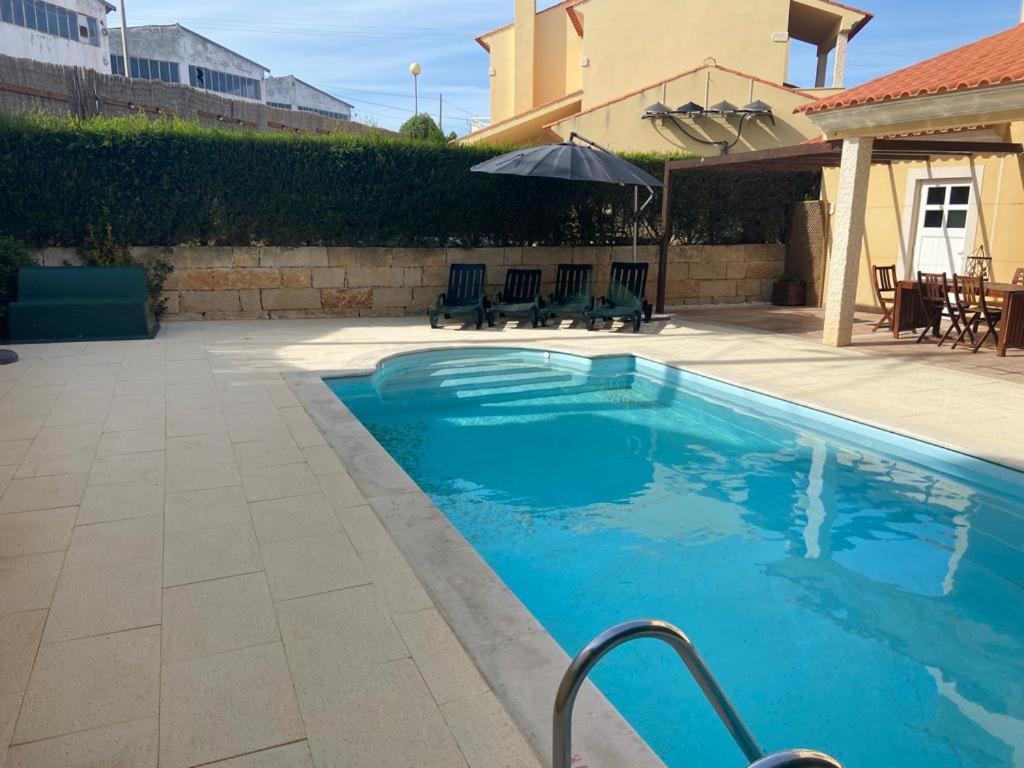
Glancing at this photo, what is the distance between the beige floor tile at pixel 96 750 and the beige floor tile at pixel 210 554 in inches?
40.1

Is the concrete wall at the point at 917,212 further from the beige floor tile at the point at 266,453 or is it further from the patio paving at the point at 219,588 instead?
the beige floor tile at the point at 266,453

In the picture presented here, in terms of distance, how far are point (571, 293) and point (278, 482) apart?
8417mm

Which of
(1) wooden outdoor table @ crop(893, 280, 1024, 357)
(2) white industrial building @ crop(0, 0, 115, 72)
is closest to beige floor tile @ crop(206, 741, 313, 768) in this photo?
(1) wooden outdoor table @ crop(893, 280, 1024, 357)

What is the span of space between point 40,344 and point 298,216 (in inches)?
165

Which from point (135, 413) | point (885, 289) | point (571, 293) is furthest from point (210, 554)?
point (885, 289)

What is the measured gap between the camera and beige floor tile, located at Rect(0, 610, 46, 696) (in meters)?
2.56

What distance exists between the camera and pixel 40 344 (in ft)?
29.8

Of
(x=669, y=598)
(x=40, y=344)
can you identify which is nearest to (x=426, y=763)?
(x=669, y=598)

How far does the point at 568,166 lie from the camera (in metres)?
10.0

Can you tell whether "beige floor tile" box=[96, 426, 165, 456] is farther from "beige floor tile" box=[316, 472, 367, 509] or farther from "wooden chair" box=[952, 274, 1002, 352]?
"wooden chair" box=[952, 274, 1002, 352]

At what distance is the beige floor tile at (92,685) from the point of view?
2354 millimetres

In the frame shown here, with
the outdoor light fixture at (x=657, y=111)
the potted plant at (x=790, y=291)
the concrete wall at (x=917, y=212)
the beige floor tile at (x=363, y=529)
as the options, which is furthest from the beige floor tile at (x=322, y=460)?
the outdoor light fixture at (x=657, y=111)

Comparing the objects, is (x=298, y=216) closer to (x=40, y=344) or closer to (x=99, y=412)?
(x=40, y=344)

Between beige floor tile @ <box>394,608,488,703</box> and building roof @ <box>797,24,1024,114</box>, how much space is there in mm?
7775
